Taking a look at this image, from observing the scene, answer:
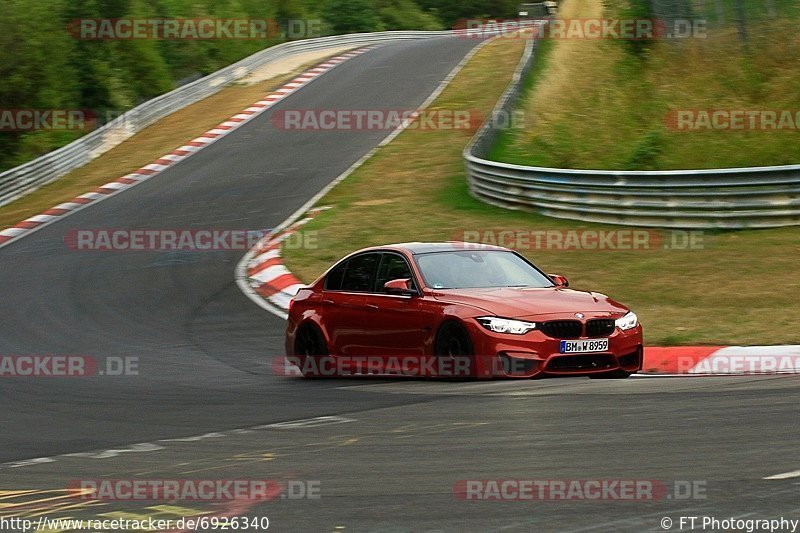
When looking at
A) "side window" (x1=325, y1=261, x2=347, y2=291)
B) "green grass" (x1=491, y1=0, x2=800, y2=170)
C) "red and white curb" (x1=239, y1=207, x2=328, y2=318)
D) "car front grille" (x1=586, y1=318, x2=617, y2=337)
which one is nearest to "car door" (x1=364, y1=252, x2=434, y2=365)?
"side window" (x1=325, y1=261, x2=347, y2=291)

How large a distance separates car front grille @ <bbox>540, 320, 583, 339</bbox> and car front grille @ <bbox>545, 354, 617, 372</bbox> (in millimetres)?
168

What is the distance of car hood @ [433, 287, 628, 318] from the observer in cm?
1041

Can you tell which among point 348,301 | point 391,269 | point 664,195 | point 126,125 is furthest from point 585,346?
point 126,125

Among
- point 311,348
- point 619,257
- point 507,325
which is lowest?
point 619,257

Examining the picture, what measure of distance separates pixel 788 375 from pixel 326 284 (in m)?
4.39

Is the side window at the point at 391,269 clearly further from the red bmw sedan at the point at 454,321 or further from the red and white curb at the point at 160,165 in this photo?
the red and white curb at the point at 160,165

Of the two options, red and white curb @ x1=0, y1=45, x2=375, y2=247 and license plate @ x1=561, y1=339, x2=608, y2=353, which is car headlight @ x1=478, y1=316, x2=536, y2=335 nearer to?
license plate @ x1=561, y1=339, x2=608, y2=353

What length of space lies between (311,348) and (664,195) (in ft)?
26.0

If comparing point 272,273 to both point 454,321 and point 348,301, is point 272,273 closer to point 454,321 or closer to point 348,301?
point 348,301

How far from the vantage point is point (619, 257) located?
17.3 m

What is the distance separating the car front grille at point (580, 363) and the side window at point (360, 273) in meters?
2.22

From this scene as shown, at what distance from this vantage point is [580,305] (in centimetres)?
1068

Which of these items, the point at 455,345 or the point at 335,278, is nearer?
the point at 455,345

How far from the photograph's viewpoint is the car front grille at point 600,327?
A: 1043 cm
